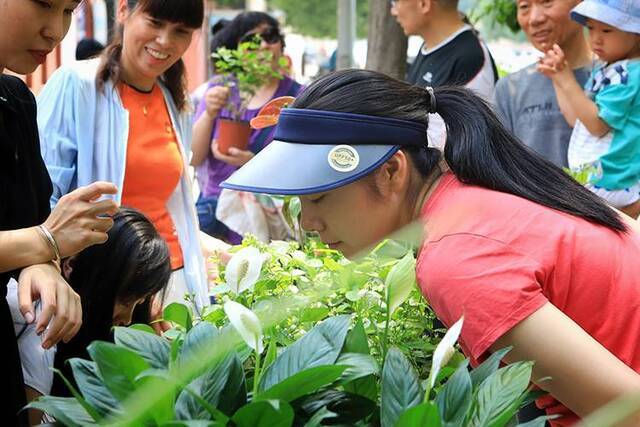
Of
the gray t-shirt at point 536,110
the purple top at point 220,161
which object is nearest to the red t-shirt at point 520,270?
the gray t-shirt at point 536,110

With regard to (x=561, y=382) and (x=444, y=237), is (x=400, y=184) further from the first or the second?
(x=561, y=382)

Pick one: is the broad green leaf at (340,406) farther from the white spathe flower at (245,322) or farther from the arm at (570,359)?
the arm at (570,359)

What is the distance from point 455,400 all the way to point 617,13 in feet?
8.23

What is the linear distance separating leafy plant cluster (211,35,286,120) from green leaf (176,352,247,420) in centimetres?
322

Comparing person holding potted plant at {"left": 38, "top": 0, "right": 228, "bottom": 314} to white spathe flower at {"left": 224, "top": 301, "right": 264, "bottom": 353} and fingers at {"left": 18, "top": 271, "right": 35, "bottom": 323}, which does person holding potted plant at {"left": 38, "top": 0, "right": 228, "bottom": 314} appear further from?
white spathe flower at {"left": 224, "top": 301, "right": 264, "bottom": 353}

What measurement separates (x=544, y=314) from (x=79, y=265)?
52.8 inches

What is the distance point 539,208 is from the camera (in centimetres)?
170

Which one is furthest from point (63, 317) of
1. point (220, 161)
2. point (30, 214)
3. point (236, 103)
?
point (220, 161)

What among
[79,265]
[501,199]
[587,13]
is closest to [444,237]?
[501,199]

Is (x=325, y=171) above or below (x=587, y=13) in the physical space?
above

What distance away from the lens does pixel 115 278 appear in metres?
2.49

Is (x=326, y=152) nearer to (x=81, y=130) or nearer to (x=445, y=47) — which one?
(x=81, y=130)

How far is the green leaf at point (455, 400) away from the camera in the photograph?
4.40 ft

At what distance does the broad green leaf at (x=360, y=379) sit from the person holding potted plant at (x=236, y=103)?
2969 mm
